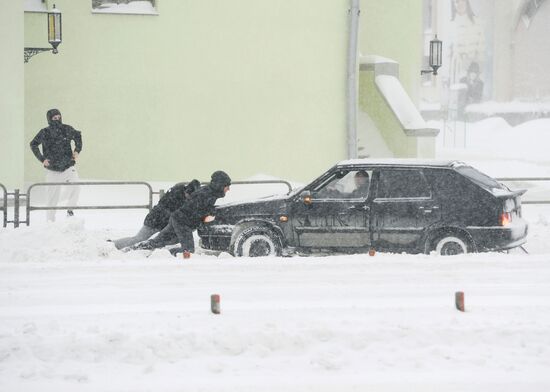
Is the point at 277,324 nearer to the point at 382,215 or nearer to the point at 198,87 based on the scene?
the point at 382,215

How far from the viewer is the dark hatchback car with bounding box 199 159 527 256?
46.7 ft

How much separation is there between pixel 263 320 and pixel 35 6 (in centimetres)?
1483

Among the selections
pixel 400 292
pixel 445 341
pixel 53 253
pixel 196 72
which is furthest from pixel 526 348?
pixel 196 72

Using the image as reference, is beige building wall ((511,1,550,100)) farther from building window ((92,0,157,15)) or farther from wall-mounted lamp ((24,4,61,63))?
wall-mounted lamp ((24,4,61,63))

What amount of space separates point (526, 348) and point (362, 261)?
4.60 metres

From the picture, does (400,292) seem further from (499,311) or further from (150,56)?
(150,56)

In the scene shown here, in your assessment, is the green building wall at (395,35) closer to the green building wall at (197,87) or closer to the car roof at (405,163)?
the green building wall at (197,87)

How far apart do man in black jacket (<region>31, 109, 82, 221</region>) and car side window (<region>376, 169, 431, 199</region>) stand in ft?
18.9

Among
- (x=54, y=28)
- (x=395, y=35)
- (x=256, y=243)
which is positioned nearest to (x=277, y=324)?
(x=256, y=243)

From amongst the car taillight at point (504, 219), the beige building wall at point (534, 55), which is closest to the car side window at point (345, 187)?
the car taillight at point (504, 219)

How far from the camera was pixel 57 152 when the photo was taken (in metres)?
18.4

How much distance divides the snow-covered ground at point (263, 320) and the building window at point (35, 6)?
349 inches

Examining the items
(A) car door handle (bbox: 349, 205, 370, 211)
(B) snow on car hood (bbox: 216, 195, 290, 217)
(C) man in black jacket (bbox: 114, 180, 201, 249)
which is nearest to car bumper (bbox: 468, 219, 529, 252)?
(A) car door handle (bbox: 349, 205, 370, 211)

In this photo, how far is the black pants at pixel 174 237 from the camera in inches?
601
